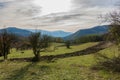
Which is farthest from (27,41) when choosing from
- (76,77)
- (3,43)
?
(76,77)

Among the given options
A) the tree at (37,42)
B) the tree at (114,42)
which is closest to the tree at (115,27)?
the tree at (114,42)

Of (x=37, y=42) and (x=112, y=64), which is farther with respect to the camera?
(x=37, y=42)

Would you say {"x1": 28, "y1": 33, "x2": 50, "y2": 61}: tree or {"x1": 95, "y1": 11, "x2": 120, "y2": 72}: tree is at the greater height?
{"x1": 95, "y1": 11, "x2": 120, "y2": 72}: tree

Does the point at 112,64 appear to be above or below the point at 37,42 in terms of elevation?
above

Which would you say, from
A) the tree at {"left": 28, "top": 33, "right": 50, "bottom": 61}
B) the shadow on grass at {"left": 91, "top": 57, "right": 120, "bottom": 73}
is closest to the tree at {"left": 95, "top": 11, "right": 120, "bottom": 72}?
the shadow on grass at {"left": 91, "top": 57, "right": 120, "bottom": 73}

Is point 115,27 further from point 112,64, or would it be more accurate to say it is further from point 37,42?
point 37,42

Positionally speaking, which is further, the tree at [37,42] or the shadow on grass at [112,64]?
the tree at [37,42]

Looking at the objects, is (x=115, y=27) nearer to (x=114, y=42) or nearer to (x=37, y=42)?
(x=114, y=42)

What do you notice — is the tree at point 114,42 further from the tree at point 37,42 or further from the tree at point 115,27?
the tree at point 37,42

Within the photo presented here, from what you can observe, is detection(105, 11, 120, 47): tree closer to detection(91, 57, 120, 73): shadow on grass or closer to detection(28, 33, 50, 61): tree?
detection(91, 57, 120, 73): shadow on grass

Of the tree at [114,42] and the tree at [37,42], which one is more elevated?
the tree at [114,42]

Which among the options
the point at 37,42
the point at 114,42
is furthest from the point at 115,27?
the point at 37,42

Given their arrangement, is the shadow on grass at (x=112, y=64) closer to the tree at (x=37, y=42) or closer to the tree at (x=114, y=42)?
the tree at (x=114, y=42)

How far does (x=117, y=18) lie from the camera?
12609 mm
